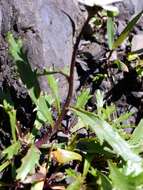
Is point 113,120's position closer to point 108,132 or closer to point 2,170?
point 108,132

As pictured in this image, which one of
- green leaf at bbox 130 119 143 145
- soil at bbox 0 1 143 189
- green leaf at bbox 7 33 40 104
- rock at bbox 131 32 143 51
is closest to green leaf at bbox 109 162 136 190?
green leaf at bbox 130 119 143 145

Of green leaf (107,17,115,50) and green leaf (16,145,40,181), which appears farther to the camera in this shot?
green leaf (107,17,115,50)

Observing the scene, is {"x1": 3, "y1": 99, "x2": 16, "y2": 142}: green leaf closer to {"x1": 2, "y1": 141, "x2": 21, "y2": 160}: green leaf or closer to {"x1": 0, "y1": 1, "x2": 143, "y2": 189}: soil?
{"x1": 2, "y1": 141, "x2": 21, "y2": 160}: green leaf

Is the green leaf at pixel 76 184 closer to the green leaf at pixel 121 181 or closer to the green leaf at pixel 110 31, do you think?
the green leaf at pixel 121 181

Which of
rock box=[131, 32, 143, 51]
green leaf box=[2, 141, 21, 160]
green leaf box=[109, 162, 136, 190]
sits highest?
rock box=[131, 32, 143, 51]

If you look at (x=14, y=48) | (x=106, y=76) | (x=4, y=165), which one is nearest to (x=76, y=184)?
(x=4, y=165)

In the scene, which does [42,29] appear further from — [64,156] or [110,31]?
[64,156]

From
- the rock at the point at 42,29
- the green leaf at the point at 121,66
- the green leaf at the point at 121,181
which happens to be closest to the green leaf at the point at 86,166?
the green leaf at the point at 121,181
